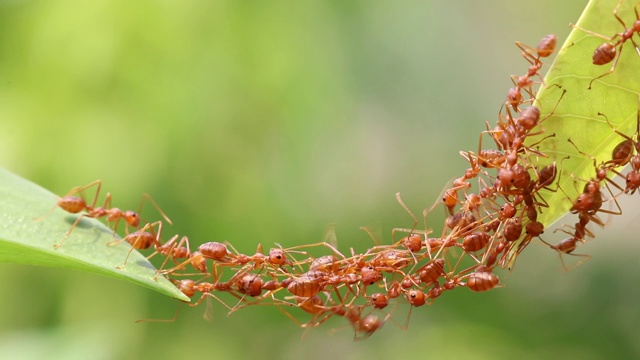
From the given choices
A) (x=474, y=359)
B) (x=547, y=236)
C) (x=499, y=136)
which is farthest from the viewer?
(x=547, y=236)

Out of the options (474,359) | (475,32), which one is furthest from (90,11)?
(474,359)

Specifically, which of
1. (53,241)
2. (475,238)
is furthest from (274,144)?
(53,241)

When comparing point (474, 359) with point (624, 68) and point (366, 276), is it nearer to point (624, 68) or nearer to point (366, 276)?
A: point (366, 276)

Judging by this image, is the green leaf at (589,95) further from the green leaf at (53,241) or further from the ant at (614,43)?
the green leaf at (53,241)

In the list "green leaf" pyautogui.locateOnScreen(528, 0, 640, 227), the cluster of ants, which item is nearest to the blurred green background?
the cluster of ants

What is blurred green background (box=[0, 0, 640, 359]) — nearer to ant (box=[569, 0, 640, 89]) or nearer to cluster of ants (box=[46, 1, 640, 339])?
cluster of ants (box=[46, 1, 640, 339])
